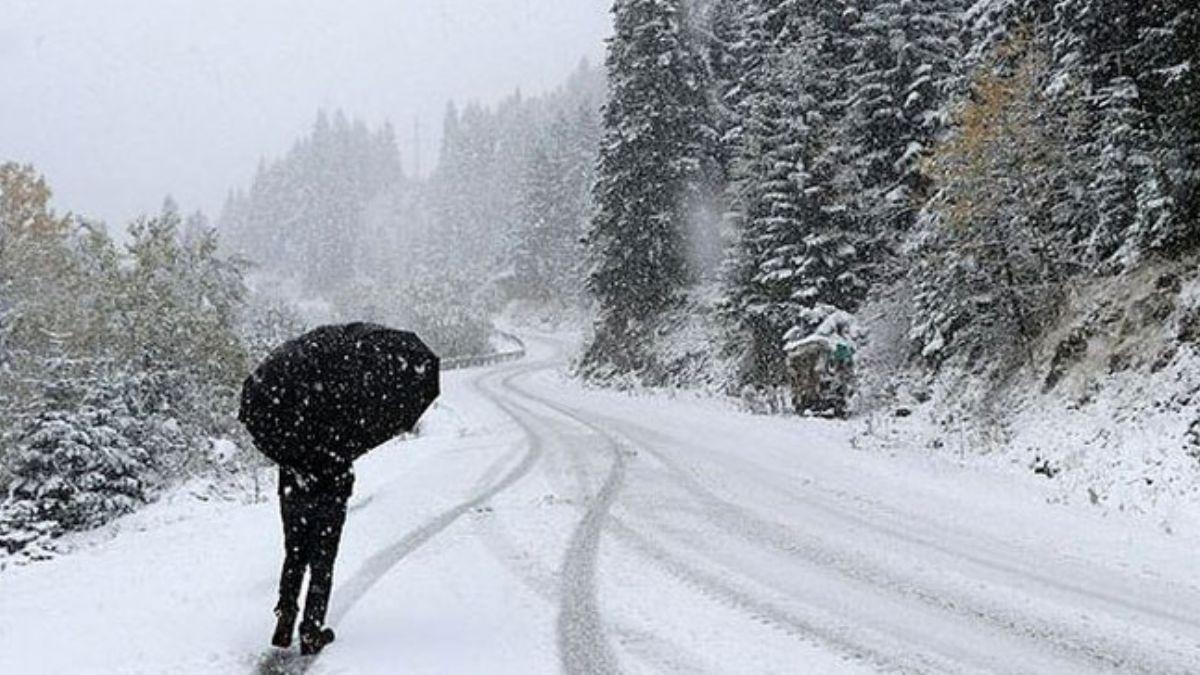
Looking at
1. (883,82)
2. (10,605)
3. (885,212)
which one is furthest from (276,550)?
(883,82)

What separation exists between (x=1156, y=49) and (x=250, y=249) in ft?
513

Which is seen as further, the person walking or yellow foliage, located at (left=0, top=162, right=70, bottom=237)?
yellow foliage, located at (left=0, top=162, right=70, bottom=237)

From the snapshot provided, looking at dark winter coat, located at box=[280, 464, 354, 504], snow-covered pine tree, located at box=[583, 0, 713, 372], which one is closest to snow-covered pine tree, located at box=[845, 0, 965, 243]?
snow-covered pine tree, located at box=[583, 0, 713, 372]

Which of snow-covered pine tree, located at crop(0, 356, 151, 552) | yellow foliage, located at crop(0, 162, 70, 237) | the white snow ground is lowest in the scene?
snow-covered pine tree, located at crop(0, 356, 151, 552)

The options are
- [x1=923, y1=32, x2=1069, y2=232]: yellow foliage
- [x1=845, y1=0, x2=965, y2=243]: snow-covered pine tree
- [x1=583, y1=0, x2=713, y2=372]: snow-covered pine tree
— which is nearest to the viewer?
[x1=923, y1=32, x2=1069, y2=232]: yellow foliage

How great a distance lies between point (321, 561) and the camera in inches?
226

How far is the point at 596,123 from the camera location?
8650 centimetres

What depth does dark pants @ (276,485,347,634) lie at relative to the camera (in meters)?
5.70

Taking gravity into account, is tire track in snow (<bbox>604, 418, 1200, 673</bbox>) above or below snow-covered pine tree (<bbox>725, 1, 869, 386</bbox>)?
below

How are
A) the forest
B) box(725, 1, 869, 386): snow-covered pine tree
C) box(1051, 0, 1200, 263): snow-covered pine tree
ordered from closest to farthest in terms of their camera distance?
1. box(1051, 0, 1200, 263): snow-covered pine tree
2. the forest
3. box(725, 1, 869, 386): snow-covered pine tree

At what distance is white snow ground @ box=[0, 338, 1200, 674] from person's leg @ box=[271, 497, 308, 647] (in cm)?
18

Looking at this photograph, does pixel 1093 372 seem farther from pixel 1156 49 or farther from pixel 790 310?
pixel 790 310

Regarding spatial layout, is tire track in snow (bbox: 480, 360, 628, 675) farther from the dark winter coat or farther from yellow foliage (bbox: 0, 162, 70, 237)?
yellow foliage (bbox: 0, 162, 70, 237)

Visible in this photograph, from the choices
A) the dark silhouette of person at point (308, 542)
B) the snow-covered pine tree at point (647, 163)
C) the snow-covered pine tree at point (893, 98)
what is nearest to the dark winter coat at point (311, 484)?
the dark silhouette of person at point (308, 542)
